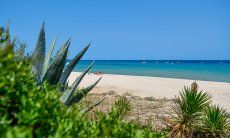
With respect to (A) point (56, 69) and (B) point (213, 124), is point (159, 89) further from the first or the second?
(A) point (56, 69)

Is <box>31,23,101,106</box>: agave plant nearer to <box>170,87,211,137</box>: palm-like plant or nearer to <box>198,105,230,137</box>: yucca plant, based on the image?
<box>170,87,211,137</box>: palm-like plant

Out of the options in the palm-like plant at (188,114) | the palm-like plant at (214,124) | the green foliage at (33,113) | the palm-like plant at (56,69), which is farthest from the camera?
the palm-like plant at (214,124)

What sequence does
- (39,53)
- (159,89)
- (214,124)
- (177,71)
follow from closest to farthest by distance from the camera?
(39,53) < (214,124) < (159,89) < (177,71)

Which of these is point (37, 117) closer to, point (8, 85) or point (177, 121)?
point (8, 85)

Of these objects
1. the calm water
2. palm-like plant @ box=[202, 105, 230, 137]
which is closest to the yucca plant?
palm-like plant @ box=[202, 105, 230, 137]

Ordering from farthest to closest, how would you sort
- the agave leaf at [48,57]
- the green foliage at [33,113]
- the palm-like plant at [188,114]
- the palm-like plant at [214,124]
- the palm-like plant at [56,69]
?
the palm-like plant at [214,124] → the palm-like plant at [188,114] → the agave leaf at [48,57] → the palm-like plant at [56,69] → the green foliage at [33,113]

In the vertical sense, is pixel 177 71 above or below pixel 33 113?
above

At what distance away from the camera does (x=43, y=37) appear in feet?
18.5

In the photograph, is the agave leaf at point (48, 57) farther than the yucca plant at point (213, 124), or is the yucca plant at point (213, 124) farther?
the yucca plant at point (213, 124)

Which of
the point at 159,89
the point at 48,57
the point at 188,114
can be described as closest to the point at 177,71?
the point at 159,89

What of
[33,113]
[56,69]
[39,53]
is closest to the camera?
[33,113]

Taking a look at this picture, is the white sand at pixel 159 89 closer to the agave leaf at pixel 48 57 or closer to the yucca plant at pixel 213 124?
the yucca plant at pixel 213 124

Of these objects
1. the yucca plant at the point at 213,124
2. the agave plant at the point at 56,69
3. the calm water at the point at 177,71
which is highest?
the calm water at the point at 177,71

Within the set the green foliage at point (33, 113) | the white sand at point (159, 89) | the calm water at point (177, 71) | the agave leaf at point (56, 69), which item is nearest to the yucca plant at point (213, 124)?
the agave leaf at point (56, 69)
